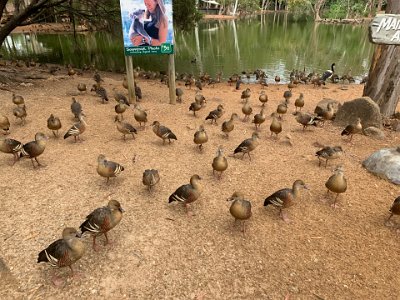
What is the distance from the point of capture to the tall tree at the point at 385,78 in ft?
34.1

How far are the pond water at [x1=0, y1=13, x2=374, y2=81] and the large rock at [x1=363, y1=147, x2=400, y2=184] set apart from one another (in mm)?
15677

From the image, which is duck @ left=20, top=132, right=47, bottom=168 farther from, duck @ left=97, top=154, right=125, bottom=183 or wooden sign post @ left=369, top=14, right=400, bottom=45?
wooden sign post @ left=369, top=14, right=400, bottom=45

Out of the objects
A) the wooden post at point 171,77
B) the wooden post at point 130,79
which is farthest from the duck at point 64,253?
the wooden post at point 171,77

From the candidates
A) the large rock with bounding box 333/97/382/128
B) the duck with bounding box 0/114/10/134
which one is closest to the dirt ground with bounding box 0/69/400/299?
the duck with bounding box 0/114/10/134

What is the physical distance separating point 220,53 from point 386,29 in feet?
88.1

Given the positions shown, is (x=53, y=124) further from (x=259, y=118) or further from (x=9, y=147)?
(x=259, y=118)

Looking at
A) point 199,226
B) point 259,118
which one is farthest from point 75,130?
point 259,118

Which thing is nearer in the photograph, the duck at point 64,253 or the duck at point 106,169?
the duck at point 64,253

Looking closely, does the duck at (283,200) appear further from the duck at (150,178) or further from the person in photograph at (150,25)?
the person in photograph at (150,25)

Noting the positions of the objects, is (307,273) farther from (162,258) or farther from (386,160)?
(386,160)

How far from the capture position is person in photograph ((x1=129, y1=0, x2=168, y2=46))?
11.0 meters

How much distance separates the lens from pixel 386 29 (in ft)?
20.2

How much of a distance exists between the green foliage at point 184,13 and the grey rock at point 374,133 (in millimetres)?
14415

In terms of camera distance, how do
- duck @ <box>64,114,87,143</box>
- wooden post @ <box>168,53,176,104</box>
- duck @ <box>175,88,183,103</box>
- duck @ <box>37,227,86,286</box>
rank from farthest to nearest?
duck @ <box>175,88,183,103</box> → wooden post @ <box>168,53,176,104</box> → duck @ <box>64,114,87,143</box> → duck @ <box>37,227,86,286</box>
